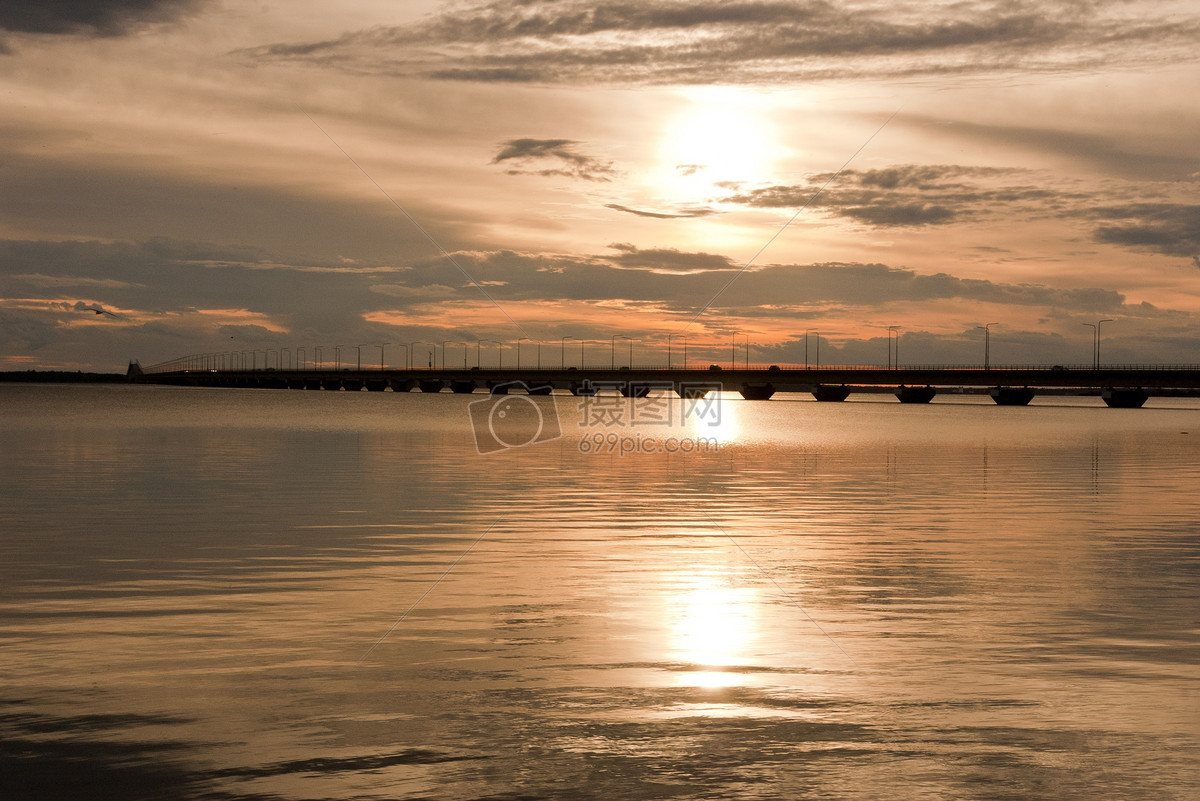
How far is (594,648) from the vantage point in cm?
1414

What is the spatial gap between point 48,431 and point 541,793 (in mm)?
79504

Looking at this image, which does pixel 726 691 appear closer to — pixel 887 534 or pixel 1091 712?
pixel 1091 712

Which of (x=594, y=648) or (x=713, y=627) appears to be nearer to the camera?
(x=594, y=648)

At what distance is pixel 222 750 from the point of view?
10.0 metres

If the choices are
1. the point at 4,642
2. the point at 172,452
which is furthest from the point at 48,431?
the point at 4,642

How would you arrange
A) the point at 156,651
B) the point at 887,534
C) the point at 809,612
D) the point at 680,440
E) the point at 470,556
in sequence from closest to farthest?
the point at 156,651, the point at 809,612, the point at 470,556, the point at 887,534, the point at 680,440

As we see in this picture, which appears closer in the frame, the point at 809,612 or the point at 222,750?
the point at 222,750

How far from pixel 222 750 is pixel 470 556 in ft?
40.7

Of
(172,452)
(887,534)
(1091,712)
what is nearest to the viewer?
(1091,712)

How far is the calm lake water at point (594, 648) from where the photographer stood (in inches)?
377

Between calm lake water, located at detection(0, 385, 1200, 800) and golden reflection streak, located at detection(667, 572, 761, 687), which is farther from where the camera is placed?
golden reflection streak, located at detection(667, 572, 761, 687)

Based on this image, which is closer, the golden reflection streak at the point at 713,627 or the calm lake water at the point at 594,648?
the calm lake water at the point at 594,648

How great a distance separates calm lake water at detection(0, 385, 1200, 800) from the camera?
9578mm

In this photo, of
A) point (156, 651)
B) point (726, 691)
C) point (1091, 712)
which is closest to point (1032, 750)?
point (1091, 712)
